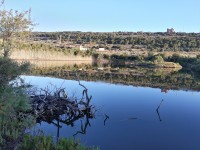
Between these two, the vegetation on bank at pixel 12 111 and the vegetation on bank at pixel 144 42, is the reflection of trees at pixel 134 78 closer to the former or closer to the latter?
the vegetation on bank at pixel 12 111

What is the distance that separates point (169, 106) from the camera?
1870 centimetres

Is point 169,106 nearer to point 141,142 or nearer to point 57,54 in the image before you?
point 141,142

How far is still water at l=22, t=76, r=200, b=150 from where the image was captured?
11328 mm

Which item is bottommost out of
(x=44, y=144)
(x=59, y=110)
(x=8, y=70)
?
(x=59, y=110)

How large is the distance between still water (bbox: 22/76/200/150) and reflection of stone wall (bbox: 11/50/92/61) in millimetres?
25443

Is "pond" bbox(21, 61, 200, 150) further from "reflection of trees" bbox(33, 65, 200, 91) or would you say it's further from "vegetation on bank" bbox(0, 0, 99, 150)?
"reflection of trees" bbox(33, 65, 200, 91)

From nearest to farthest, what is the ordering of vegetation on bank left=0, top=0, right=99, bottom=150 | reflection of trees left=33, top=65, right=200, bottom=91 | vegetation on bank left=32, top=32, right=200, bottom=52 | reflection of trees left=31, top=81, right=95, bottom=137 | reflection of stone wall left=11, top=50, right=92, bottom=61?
vegetation on bank left=0, top=0, right=99, bottom=150 → reflection of trees left=31, top=81, right=95, bottom=137 → reflection of trees left=33, top=65, right=200, bottom=91 → reflection of stone wall left=11, top=50, right=92, bottom=61 → vegetation on bank left=32, top=32, right=200, bottom=52

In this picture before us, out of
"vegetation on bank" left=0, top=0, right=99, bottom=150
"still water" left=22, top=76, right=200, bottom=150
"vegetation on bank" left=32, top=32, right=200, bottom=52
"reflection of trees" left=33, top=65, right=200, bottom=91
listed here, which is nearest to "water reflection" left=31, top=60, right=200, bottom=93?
"reflection of trees" left=33, top=65, right=200, bottom=91

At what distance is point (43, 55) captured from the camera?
50.9 meters

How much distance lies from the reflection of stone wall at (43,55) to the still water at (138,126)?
25443 mm

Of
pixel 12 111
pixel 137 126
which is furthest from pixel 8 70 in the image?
pixel 137 126

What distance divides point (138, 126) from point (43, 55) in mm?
38592

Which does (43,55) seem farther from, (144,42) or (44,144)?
(44,144)

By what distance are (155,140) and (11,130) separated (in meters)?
5.02
